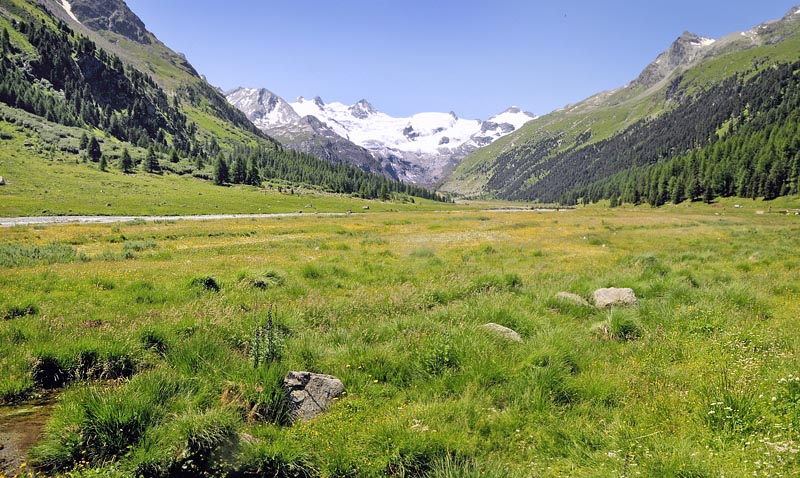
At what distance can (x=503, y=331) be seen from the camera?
8.63 m

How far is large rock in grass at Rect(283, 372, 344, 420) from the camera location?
5.92m

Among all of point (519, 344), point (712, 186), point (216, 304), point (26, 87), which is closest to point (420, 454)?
point (519, 344)

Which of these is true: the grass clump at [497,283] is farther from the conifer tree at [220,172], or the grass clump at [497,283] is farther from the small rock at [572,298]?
the conifer tree at [220,172]

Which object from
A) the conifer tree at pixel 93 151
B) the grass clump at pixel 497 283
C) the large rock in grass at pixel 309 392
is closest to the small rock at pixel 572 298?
the grass clump at pixel 497 283

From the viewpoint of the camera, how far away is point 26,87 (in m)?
142

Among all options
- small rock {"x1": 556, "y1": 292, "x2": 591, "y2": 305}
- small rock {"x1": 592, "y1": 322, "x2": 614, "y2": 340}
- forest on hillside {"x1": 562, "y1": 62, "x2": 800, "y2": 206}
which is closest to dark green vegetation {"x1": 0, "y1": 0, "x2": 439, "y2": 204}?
forest on hillside {"x1": 562, "y1": 62, "x2": 800, "y2": 206}

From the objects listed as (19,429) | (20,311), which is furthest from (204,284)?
(19,429)

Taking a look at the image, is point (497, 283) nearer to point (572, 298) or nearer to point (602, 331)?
point (572, 298)

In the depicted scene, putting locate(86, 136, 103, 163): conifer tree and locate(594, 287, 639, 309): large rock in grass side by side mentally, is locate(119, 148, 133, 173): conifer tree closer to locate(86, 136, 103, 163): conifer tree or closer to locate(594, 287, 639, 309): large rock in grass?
locate(86, 136, 103, 163): conifer tree

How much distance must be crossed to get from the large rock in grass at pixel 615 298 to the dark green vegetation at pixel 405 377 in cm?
53

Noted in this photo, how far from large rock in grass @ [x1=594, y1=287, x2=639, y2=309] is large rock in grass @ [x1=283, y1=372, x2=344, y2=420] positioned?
907cm

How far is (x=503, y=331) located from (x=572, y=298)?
458 cm

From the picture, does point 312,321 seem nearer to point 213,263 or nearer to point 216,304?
point 216,304

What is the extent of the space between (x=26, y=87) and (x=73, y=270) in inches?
7658
